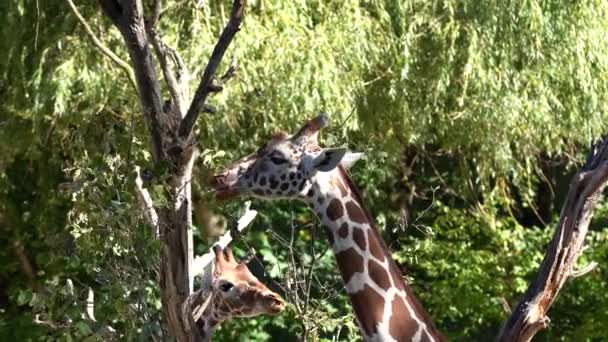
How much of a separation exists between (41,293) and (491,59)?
15.0ft

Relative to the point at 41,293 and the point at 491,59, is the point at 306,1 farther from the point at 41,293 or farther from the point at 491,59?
the point at 41,293

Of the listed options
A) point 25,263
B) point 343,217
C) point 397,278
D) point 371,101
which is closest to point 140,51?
point 343,217

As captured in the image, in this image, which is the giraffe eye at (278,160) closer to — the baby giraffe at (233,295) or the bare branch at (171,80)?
the bare branch at (171,80)

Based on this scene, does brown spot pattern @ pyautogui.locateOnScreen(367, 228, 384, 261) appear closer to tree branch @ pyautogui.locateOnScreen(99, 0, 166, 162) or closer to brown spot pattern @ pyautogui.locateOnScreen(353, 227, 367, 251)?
brown spot pattern @ pyautogui.locateOnScreen(353, 227, 367, 251)

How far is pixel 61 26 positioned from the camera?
8.30 metres

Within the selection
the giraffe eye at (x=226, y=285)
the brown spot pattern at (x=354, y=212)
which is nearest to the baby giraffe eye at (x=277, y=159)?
the brown spot pattern at (x=354, y=212)

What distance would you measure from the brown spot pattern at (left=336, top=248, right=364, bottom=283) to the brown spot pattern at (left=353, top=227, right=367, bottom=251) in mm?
32

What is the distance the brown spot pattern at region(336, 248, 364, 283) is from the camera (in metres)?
4.67

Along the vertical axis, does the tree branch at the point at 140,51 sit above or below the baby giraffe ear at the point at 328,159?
above

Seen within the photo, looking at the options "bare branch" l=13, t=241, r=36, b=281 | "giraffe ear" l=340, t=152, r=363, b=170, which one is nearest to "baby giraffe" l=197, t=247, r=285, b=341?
"giraffe ear" l=340, t=152, r=363, b=170

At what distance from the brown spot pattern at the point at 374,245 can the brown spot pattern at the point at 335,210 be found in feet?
0.40

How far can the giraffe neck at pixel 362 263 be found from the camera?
4.63 m

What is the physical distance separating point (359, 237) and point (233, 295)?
106 cm

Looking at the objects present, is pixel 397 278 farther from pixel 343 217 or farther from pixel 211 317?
pixel 211 317
